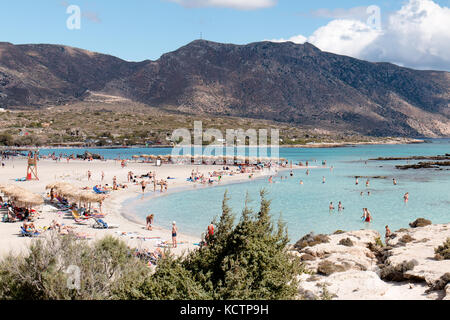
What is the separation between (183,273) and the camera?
23.8 ft

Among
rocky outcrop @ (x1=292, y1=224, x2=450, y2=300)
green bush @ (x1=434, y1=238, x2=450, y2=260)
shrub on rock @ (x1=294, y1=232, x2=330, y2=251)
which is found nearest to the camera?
rocky outcrop @ (x1=292, y1=224, x2=450, y2=300)

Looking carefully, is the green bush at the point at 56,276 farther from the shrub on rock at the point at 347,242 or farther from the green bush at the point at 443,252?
the shrub on rock at the point at 347,242

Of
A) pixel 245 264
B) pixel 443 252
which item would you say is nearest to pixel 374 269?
pixel 443 252

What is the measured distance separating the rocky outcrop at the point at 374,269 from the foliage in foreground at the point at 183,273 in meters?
1.17

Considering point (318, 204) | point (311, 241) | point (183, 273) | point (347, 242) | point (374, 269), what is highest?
point (183, 273)

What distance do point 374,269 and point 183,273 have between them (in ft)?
24.7

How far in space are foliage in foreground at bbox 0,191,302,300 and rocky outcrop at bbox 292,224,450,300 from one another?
1.17 metres

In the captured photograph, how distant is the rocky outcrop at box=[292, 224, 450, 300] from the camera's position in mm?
9328

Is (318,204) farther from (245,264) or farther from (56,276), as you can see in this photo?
(56,276)

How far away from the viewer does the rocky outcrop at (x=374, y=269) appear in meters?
9.33

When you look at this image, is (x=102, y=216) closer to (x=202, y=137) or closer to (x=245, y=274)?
(x=245, y=274)

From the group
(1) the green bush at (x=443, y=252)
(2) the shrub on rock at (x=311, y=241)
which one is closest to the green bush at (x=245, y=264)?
(1) the green bush at (x=443, y=252)

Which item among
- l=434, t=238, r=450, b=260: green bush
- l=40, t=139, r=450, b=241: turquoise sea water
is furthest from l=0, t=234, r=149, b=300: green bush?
l=40, t=139, r=450, b=241: turquoise sea water

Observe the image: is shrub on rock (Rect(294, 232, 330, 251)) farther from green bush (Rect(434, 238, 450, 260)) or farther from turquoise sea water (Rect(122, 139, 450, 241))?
green bush (Rect(434, 238, 450, 260))
